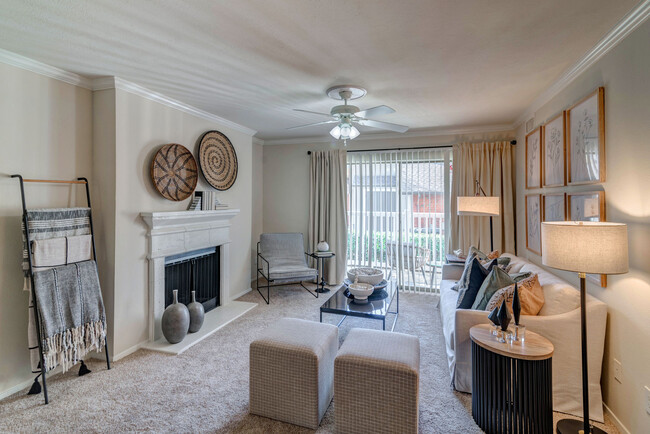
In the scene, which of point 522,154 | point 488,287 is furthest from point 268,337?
point 522,154

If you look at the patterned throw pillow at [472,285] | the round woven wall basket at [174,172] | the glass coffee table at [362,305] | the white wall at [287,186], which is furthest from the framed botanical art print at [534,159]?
the round woven wall basket at [174,172]

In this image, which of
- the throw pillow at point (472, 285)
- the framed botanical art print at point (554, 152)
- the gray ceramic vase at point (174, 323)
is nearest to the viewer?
the throw pillow at point (472, 285)

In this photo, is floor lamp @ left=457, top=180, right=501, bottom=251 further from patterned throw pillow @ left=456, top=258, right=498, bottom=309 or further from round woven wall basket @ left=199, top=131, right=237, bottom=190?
round woven wall basket @ left=199, top=131, right=237, bottom=190

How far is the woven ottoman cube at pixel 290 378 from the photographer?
6.40 feet

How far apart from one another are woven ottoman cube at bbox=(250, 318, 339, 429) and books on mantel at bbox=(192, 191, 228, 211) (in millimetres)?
2209

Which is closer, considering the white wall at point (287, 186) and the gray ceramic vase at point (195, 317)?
the gray ceramic vase at point (195, 317)

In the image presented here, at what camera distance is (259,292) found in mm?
4816

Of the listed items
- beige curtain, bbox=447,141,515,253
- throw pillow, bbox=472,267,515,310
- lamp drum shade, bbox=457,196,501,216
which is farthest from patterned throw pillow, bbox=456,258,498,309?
beige curtain, bbox=447,141,515,253

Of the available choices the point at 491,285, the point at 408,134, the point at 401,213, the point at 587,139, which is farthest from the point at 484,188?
the point at 491,285

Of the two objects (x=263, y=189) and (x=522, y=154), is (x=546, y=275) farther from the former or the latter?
Answer: (x=263, y=189)

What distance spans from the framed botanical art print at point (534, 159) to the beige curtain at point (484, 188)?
65cm

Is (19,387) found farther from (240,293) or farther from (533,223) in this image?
(533,223)

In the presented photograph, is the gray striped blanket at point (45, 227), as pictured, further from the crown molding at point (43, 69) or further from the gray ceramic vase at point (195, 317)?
the gray ceramic vase at point (195, 317)

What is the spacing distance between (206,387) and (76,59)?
2711 mm
